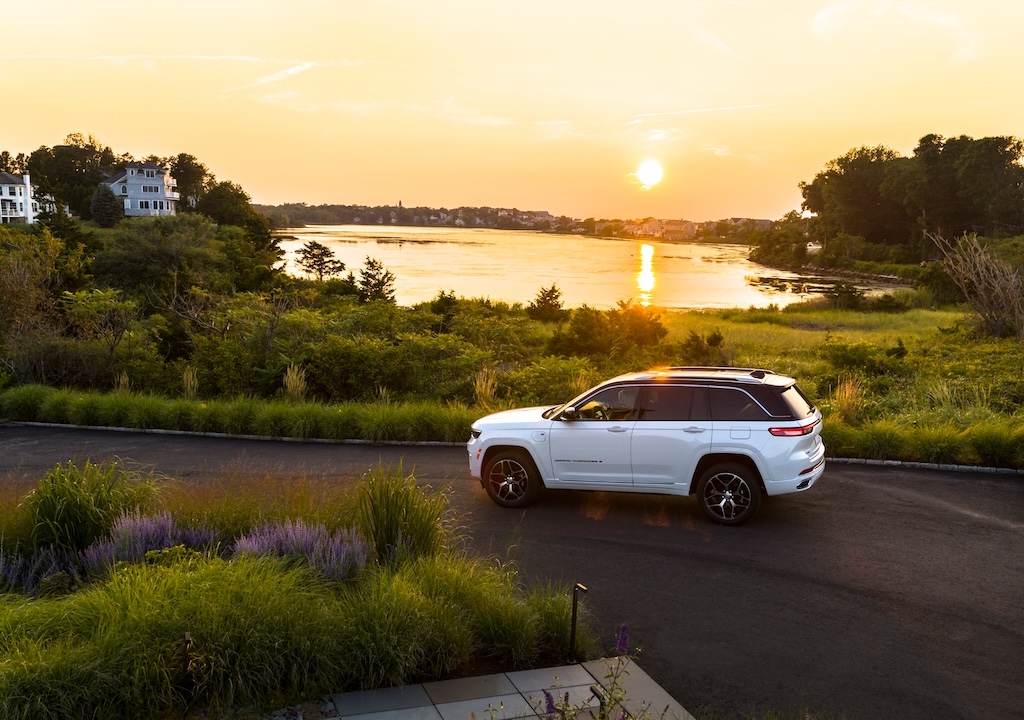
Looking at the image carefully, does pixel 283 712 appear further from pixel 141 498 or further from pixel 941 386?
pixel 941 386

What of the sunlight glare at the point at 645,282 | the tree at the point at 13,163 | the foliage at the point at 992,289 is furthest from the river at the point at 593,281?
the tree at the point at 13,163

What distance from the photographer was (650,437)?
371 inches

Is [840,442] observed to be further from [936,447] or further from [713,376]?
[713,376]

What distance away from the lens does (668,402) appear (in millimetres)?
9516

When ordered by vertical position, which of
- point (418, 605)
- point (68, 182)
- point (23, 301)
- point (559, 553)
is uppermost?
point (68, 182)

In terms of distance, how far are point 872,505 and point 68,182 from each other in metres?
130

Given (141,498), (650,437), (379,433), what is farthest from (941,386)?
(141,498)

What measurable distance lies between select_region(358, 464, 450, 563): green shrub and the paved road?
121cm

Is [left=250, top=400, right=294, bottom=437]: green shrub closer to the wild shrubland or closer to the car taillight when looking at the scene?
the wild shrubland

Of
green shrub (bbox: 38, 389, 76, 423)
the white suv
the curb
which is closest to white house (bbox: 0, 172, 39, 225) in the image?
green shrub (bbox: 38, 389, 76, 423)

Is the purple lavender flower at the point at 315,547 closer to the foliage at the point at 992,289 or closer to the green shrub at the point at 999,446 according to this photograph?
the green shrub at the point at 999,446

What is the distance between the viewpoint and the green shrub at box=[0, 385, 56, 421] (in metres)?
16.0

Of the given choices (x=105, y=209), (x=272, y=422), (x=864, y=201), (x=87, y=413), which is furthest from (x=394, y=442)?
(x=864, y=201)

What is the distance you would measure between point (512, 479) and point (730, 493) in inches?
108
